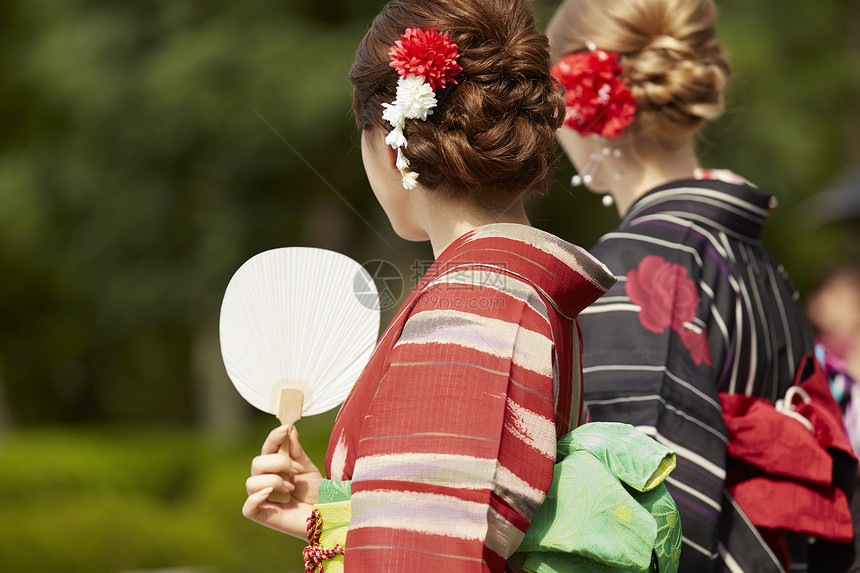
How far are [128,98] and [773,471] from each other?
23.0 ft

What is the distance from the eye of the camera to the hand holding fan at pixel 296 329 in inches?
54.4

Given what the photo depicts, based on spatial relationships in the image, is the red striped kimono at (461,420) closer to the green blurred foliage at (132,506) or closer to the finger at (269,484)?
the finger at (269,484)

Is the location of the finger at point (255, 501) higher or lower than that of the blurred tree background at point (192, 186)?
higher

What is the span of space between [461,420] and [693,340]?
88cm

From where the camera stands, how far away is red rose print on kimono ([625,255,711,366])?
1.77 meters

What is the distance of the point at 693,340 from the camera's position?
177 cm

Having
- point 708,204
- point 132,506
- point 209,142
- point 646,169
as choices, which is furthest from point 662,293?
point 209,142

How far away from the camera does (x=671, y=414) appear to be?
1693 mm

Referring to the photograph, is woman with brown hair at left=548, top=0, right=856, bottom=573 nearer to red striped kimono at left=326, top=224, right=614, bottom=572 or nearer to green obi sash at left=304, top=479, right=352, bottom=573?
red striped kimono at left=326, top=224, right=614, bottom=572

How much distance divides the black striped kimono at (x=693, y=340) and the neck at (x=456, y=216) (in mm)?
548

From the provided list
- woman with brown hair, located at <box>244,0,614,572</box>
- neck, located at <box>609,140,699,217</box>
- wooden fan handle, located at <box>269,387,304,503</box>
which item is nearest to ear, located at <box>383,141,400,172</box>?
woman with brown hair, located at <box>244,0,614,572</box>

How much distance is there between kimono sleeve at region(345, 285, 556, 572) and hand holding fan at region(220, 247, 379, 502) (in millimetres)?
296

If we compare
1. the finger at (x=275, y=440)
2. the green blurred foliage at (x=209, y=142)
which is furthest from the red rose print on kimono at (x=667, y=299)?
the green blurred foliage at (x=209, y=142)

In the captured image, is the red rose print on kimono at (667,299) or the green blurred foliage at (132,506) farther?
the green blurred foliage at (132,506)
